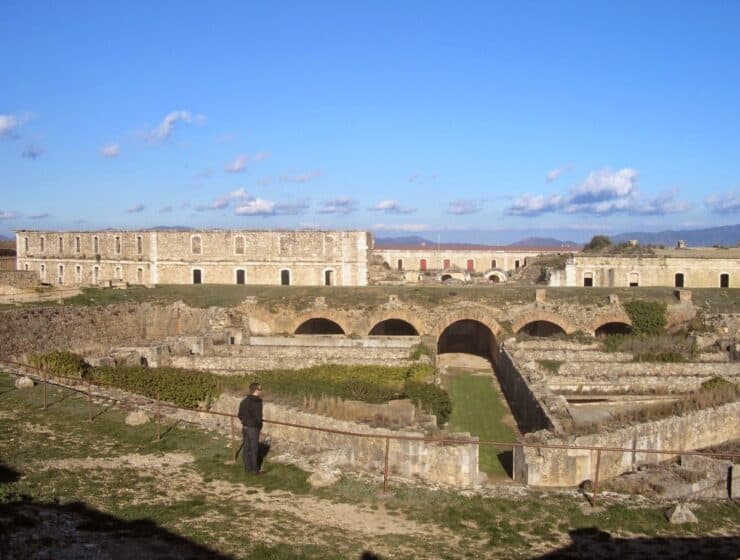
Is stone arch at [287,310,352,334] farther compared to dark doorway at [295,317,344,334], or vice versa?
dark doorway at [295,317,344,334]

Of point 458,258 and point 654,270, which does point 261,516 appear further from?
point 458,258

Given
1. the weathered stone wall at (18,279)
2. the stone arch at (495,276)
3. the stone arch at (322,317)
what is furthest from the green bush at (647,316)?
the weathered stone wall at (18,279)

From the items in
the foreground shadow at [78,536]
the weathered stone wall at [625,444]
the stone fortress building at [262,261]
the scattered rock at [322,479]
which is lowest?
the weathered stone wall at [625,444]

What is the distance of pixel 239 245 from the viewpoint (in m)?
39.3

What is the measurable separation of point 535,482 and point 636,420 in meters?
3.11

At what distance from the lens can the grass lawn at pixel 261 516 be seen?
22.8 feet

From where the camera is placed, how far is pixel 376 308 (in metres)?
27.8

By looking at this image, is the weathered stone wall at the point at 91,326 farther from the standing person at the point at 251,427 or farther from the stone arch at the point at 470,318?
the standing person at the point at 251,427

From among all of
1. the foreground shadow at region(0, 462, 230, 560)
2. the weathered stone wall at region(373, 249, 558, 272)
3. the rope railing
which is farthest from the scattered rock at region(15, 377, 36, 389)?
the weathered stone wall at region(373, 249, 558, 272)

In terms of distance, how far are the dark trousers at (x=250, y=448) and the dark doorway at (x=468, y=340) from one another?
1865 cm

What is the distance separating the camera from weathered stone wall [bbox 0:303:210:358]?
70.4 feet

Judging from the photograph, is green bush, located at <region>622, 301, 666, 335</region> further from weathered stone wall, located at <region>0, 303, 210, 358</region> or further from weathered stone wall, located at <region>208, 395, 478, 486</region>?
weathered stone wall, located at <region>208, 395, 478, 486</region>

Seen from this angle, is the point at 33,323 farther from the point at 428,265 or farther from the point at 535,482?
the point at 428,265

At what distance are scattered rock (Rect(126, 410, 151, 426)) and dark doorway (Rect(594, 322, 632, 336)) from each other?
20.9m
